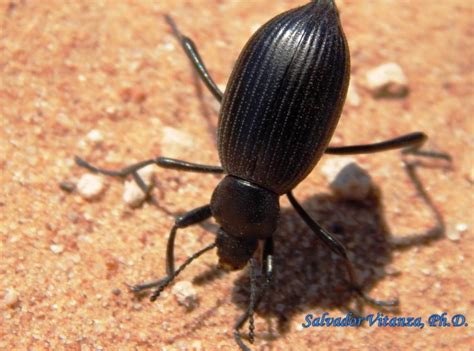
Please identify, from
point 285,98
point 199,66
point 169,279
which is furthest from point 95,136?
point 285,98

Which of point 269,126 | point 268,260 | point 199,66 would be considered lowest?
point 268,260

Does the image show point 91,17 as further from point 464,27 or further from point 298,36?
point 464,27

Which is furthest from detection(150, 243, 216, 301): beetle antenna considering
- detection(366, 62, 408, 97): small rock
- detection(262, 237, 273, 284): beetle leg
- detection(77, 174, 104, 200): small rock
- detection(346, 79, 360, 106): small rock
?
detection(366, 62, 408, 97): small rock

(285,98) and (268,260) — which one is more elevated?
(285,98)

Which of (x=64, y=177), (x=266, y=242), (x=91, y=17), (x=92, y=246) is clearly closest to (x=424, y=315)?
(x=266, y=242)

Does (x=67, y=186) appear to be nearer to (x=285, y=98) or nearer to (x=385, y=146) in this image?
(x=285, y=98)

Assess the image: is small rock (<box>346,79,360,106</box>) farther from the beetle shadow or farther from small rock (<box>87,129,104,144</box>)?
small rock (<box>87,129,104,144</box>)
